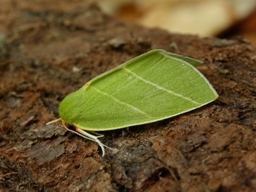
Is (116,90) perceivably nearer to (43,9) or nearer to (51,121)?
(51,121)

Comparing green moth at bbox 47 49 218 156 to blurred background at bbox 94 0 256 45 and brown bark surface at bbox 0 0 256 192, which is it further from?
blurred background at bbox 94 0 256 45

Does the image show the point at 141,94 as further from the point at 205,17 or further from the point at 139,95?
the point at 205,17

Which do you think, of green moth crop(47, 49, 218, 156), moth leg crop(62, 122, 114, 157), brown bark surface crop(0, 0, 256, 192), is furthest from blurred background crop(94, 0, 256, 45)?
moth leg crop(62, 122, 114, 157)

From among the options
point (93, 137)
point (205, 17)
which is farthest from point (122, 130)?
point (205, 17)

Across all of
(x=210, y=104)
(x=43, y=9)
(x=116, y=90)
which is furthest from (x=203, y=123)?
(x=43, y=9)

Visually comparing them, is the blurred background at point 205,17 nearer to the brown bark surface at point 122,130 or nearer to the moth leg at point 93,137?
the brown bark surface at point 122,130

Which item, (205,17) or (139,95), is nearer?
(139,95)

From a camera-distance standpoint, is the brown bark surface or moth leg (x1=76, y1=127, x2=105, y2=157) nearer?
the brown bark surface
